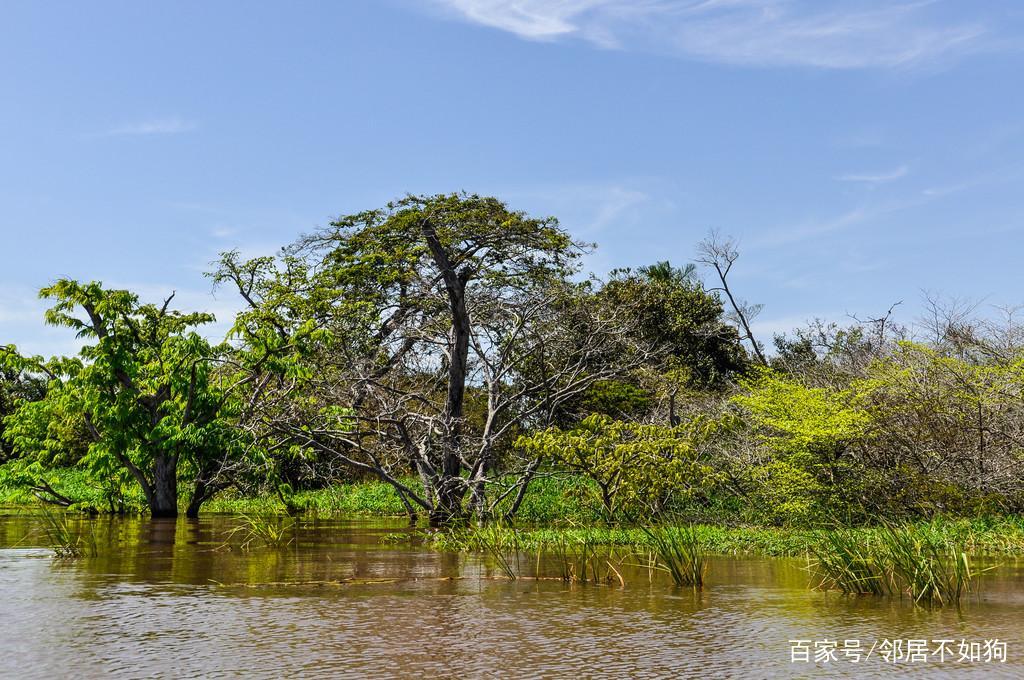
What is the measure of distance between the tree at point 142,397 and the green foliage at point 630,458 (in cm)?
793

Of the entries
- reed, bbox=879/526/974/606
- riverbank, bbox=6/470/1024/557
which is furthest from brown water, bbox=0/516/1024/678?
riverbank, bbox=6/470/1024/557

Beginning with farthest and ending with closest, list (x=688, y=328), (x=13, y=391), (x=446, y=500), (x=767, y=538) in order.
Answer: (x=13, y=391) → (x=688, y=328) → (x=446, y=500) → (x=767, y=538)

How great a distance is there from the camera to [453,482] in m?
18.9

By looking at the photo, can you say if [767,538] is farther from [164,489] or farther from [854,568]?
[164,489]

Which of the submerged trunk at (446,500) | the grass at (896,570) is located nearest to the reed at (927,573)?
the grass at (896,570)

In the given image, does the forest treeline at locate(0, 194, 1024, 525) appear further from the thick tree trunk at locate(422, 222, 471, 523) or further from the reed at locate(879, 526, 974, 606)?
the reed at locate(879, 526, 974, 606)

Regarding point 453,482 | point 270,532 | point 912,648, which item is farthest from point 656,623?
point 453,482

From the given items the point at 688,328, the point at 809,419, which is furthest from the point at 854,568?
the point at 688,328

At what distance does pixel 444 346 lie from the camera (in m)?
20.8

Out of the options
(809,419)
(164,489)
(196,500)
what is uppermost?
(809,419)

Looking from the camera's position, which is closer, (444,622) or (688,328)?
(444,622)

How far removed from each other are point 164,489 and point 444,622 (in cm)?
1742

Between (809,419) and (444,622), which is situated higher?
(809,419)

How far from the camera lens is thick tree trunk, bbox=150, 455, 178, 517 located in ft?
75.4
